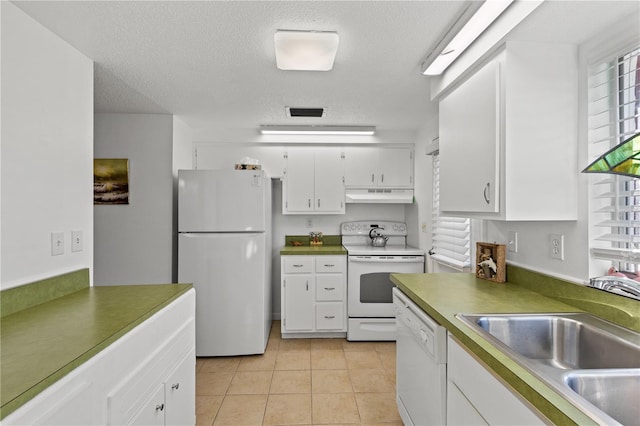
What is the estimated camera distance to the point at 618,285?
47.5 inches

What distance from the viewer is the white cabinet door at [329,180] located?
375cm

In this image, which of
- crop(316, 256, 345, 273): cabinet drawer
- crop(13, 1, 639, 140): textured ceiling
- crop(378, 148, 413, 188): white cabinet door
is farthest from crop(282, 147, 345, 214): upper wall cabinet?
crop(13, 1, 639, 140): textured ceiling

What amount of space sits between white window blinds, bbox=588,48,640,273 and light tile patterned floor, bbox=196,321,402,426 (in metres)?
1.61

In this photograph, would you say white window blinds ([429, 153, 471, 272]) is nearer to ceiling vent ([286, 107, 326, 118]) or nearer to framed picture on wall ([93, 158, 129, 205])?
ceiling vent ([286, 107, 326, 118])

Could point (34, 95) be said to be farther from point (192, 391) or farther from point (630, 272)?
point (630, 272)

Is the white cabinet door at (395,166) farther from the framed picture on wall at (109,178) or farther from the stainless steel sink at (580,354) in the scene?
the framed picture on wall at (109,178)

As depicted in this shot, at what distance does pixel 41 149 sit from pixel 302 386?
7.49 ft

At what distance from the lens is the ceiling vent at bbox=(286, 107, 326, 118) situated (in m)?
2.91

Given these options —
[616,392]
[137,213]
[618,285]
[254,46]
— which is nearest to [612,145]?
[618,285]

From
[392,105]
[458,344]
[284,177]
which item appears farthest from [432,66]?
[284,177]

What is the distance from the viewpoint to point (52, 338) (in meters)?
1.11

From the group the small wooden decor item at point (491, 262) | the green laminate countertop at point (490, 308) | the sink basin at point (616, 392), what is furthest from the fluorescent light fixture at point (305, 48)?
the sink basin at point (616, 392)

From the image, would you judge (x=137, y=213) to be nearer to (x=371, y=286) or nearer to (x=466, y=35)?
(x=371, y=286)

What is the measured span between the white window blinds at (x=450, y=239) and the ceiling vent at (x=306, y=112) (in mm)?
1107
